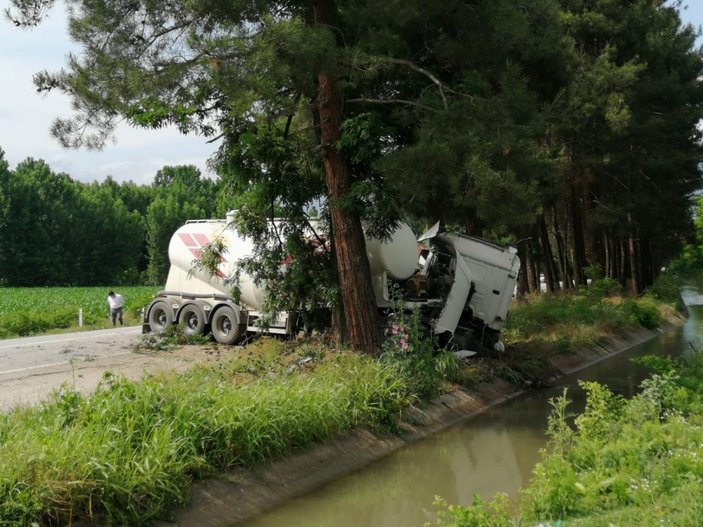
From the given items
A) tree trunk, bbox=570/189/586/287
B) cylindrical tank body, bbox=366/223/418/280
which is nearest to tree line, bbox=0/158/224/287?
tree trunk, bbox=570/189/586/287

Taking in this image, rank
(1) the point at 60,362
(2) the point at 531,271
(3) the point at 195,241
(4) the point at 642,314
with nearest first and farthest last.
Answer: (1) the point at 60,362 < (3) the point at 195,241 < (4) the point at 642,314 < (2) the point at 531,271

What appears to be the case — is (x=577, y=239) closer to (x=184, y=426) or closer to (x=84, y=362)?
(x=84, y=362)

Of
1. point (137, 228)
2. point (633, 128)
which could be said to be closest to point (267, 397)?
point (633, 128)

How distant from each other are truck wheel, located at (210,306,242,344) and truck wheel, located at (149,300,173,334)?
1868 mm

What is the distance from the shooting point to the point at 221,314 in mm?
21359

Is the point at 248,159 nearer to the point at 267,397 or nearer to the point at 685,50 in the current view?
the point at 267,397

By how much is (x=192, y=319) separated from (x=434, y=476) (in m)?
12.7

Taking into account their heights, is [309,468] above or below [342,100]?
below

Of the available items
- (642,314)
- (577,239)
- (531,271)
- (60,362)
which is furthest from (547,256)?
(60,362)

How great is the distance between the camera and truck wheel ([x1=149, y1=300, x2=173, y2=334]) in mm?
22812

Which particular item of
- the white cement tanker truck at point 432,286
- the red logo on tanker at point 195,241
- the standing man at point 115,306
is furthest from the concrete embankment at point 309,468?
the standing man at point 115,306

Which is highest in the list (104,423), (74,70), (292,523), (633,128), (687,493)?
(633,128)

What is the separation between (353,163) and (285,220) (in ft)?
7.14

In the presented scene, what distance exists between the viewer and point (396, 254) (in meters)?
18.2
